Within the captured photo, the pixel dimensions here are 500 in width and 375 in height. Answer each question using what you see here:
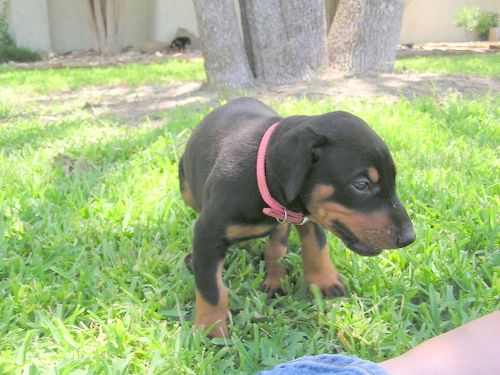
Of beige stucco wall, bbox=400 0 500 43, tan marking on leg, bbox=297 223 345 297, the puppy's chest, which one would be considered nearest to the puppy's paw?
tan marking on leg, bbox=297 223 345 297

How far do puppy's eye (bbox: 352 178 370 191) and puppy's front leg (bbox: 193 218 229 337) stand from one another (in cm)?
59

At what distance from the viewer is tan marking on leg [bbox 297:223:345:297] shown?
2.49 m

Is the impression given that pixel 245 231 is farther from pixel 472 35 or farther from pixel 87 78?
pixel 472 35

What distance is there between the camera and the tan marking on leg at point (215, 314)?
2.24 m

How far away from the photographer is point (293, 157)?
6.64ft

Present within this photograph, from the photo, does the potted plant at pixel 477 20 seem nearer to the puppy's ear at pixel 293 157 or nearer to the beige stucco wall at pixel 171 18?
the beige stucco wall at pixel 171 18

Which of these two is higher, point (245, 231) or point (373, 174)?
point (373, 174)

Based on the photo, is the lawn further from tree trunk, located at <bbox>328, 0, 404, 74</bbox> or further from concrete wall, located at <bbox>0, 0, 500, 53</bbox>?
concrete wall, located at <bbox>0, 0, 500, 53</bbox>

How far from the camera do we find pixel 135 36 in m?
18.5

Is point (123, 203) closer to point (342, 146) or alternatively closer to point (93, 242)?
point (93, 242)

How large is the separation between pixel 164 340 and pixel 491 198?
2.06 m

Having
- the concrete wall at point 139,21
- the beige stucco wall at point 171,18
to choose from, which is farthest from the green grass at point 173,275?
the beige stucco wall at point 171,18

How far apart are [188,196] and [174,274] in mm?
574

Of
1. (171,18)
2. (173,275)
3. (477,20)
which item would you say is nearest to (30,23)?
(171,18)
